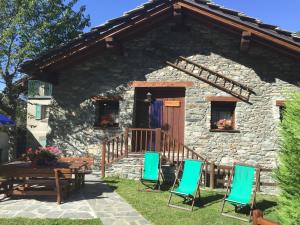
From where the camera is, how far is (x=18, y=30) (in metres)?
13.3

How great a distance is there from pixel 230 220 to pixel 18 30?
1116 centimetres

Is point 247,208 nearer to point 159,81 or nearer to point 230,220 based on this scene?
point 230,220

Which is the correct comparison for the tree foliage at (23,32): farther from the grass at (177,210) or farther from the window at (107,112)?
the grass at (177,210)

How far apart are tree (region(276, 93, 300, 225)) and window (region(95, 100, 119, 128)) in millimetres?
8331

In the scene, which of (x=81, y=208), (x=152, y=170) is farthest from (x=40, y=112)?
(x=81, y=208)

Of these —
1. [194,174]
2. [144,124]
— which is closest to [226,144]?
[144,124]

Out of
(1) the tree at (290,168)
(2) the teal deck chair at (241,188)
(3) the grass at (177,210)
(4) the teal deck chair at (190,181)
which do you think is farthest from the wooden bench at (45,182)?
(1) the tree at (290,168)

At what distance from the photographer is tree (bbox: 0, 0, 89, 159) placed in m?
13.0

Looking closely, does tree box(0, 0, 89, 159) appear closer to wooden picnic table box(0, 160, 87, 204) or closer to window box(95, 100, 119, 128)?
window box(95, 100, 119, 128)

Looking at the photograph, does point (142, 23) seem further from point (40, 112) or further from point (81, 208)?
point (40, 112)

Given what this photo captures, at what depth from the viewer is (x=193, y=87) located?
36.4 ft

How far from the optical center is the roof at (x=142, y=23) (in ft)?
33.2

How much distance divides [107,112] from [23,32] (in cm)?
517

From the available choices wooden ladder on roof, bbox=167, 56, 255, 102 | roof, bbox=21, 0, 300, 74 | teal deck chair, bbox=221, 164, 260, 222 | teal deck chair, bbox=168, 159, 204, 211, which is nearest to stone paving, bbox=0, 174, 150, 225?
teal deck chair, bbox=168, 159, 204, 211
